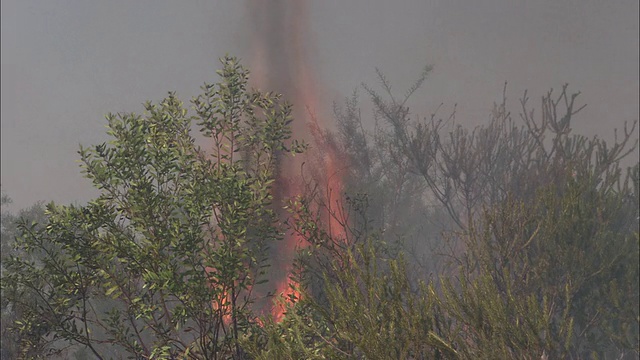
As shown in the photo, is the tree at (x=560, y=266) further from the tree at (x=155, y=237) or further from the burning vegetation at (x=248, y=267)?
the tree at (x=155, y=237)

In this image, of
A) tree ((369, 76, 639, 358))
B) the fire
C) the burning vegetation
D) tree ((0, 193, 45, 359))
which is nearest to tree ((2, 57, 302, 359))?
the burning vegetation

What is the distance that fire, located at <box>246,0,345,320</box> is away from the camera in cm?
2509

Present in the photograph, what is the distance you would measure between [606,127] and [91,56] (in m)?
41.0

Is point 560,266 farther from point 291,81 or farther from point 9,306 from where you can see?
point 291,81

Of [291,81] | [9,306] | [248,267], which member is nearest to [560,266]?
[248,267]

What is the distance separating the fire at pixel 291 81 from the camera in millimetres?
25094

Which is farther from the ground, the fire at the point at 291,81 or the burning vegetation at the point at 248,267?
the fire at the point at 291,81

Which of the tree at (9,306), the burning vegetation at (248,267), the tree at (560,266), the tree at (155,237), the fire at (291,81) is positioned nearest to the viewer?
the burning vegetation at (248,267)

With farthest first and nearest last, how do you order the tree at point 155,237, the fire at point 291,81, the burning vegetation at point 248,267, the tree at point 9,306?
1. the fire at point 291,81
2. the tree at point 9,306
3. the tree at point 155,237
4. the burning vegetation at point 248,267

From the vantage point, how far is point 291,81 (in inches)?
1403

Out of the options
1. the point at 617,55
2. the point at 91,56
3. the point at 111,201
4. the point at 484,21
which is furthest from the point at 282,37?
the point at 111,201

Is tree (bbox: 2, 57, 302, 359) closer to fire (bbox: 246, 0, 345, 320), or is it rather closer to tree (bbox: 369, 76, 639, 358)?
tree (bbox: 369, 76, 639, 358)

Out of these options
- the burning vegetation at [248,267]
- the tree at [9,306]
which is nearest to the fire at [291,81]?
the tree at [9,306]

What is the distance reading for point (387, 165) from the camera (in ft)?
90.7
